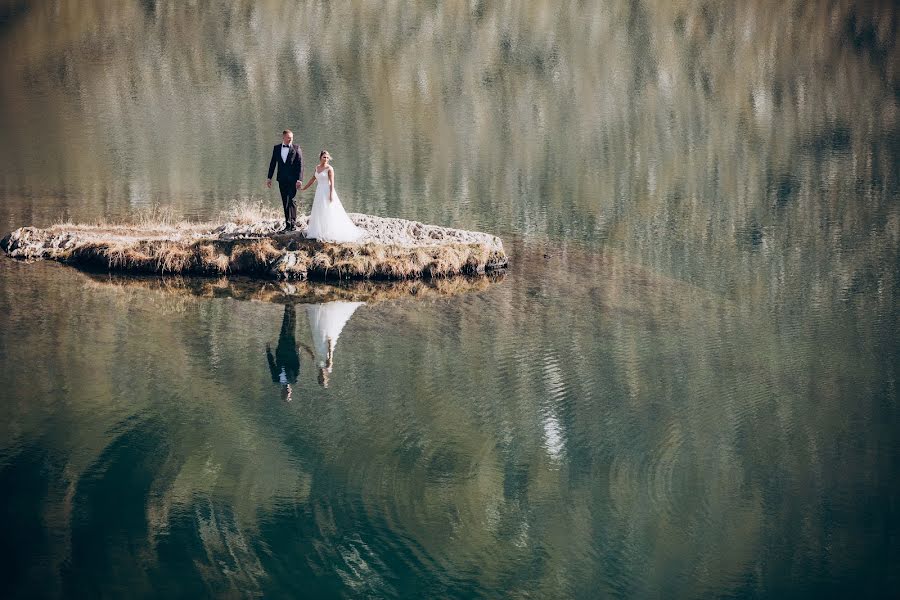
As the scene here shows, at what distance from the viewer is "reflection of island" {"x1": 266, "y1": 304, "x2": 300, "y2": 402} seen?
18.8m

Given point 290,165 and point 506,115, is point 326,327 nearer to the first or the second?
point 290,165

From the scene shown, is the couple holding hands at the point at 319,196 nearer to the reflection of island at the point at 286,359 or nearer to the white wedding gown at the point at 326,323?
the white wedding gown at the point at 326,323

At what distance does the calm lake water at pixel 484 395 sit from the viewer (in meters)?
13.0

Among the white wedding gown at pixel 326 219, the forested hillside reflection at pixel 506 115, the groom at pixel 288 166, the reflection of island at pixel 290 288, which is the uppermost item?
the forested hillside reflection at pixel 506 115

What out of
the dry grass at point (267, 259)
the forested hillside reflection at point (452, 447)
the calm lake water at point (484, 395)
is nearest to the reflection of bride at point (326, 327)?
the calm lake water at point (484, 395)

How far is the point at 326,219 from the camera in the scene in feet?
83.9

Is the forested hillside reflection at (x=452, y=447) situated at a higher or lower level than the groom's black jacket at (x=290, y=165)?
lower

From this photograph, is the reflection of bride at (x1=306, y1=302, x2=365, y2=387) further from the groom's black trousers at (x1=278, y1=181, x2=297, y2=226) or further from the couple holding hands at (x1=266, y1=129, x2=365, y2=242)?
the groom's black trousers at (x1=278, y1=181, x2=297, y2=226)

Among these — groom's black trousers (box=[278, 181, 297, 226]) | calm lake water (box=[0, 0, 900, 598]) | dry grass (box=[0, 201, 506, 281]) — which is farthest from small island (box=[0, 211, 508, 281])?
calm lake water (box=[0, 0, 900, 598])

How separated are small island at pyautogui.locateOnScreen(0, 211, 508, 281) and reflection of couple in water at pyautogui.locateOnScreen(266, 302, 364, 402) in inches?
Result: 85.3

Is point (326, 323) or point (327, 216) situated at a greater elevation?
point (327, 216)

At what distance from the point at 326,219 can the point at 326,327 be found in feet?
14.9

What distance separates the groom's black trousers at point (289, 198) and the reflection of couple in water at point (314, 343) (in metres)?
3.85

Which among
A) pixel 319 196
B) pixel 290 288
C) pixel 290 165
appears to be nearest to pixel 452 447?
pixel 290 288
